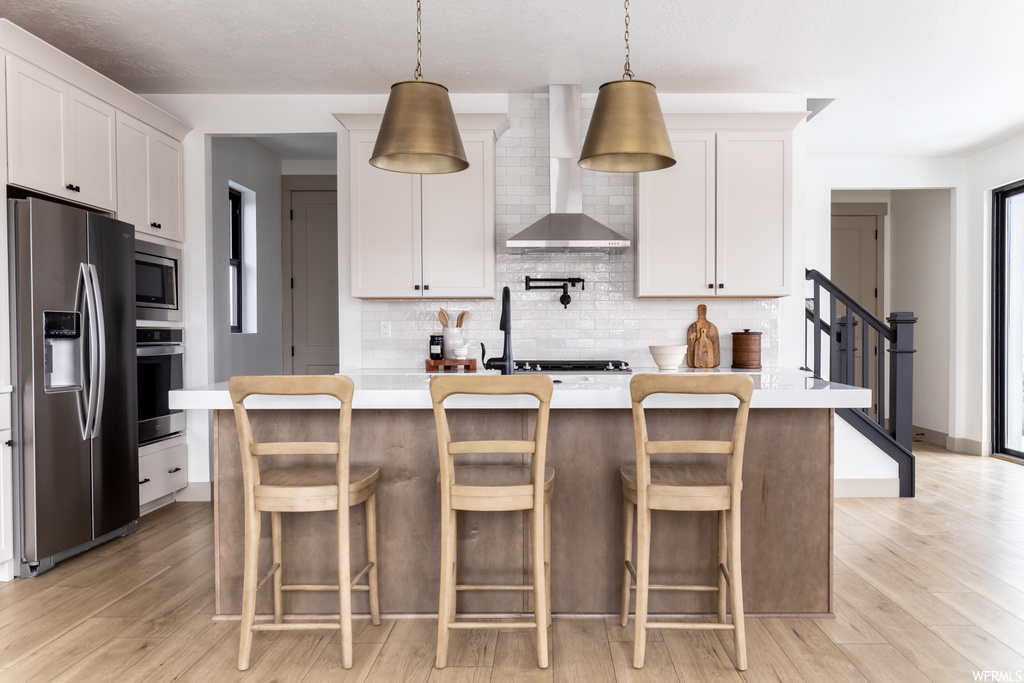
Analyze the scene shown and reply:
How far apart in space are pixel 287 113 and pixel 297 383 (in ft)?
9.94

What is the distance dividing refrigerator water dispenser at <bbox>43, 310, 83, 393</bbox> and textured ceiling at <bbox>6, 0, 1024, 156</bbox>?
151cm

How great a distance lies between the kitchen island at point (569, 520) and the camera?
102 inches

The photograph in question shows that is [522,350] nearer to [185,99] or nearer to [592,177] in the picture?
[592,177]

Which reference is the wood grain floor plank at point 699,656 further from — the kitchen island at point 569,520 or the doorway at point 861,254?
the doorway at point 861,254

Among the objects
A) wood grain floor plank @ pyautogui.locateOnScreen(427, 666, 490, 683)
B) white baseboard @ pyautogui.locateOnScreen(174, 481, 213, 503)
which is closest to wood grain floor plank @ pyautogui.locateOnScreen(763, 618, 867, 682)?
wood grain floor plank @ pyautogui.locateOnScreen(427, 666, 490, 683)

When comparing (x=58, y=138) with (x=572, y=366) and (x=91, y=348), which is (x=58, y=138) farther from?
(x=572, y=366)

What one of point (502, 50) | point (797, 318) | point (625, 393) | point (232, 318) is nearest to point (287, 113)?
point (502, 50)

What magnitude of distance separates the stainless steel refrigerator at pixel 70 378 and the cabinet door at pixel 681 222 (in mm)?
2977

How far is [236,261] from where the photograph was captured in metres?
5.73

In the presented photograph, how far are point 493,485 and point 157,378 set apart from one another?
2.87m

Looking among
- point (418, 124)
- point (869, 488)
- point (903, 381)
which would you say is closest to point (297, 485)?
point (418, 124)

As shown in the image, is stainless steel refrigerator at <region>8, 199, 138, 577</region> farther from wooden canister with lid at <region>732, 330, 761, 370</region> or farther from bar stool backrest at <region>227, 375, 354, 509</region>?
wooden canister with lid at <region>732, 330, 761, 370</region>

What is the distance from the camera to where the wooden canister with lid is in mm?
4223

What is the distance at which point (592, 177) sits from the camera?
4480 mm
